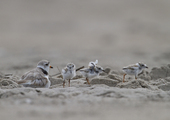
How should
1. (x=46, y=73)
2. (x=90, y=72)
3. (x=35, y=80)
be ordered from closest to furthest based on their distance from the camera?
(x=35, y=80) → (x=46, y=73) → (x=90, y=72)

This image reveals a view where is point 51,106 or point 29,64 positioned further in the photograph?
point 29,64

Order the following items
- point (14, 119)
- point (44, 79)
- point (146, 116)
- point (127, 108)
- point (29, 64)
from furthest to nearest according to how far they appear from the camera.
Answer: point (29, 64) → point (44, 79) → point (127, 108) → point (146, 116) → point (14, 119)

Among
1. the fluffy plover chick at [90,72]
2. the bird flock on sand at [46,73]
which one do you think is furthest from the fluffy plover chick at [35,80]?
the fluffy plover chick at [90,72]

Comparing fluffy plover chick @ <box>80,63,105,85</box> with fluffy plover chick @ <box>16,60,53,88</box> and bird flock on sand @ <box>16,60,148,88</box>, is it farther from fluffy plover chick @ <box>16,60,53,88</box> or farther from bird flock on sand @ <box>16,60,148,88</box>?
fluffy plover chick @ <box>16,60,53,88</box>

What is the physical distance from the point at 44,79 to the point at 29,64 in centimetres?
619

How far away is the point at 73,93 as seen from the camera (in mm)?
4891

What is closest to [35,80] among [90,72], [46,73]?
[46,73]

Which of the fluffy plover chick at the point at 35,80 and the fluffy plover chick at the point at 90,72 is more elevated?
the fluffy plover chick at the point at 90,72

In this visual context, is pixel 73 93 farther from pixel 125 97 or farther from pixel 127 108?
pixel 127 108

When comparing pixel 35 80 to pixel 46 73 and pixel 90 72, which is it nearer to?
pixel 46 73

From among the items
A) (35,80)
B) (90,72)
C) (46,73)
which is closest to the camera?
(35,80)

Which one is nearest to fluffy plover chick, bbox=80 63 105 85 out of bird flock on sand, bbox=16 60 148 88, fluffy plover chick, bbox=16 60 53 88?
bird flock on sand, bbox=16 60 148 88

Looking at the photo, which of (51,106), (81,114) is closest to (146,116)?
(81,114)

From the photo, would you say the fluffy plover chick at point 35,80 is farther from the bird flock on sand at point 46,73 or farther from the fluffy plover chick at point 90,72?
the fluffy plover chick at point 90,72
